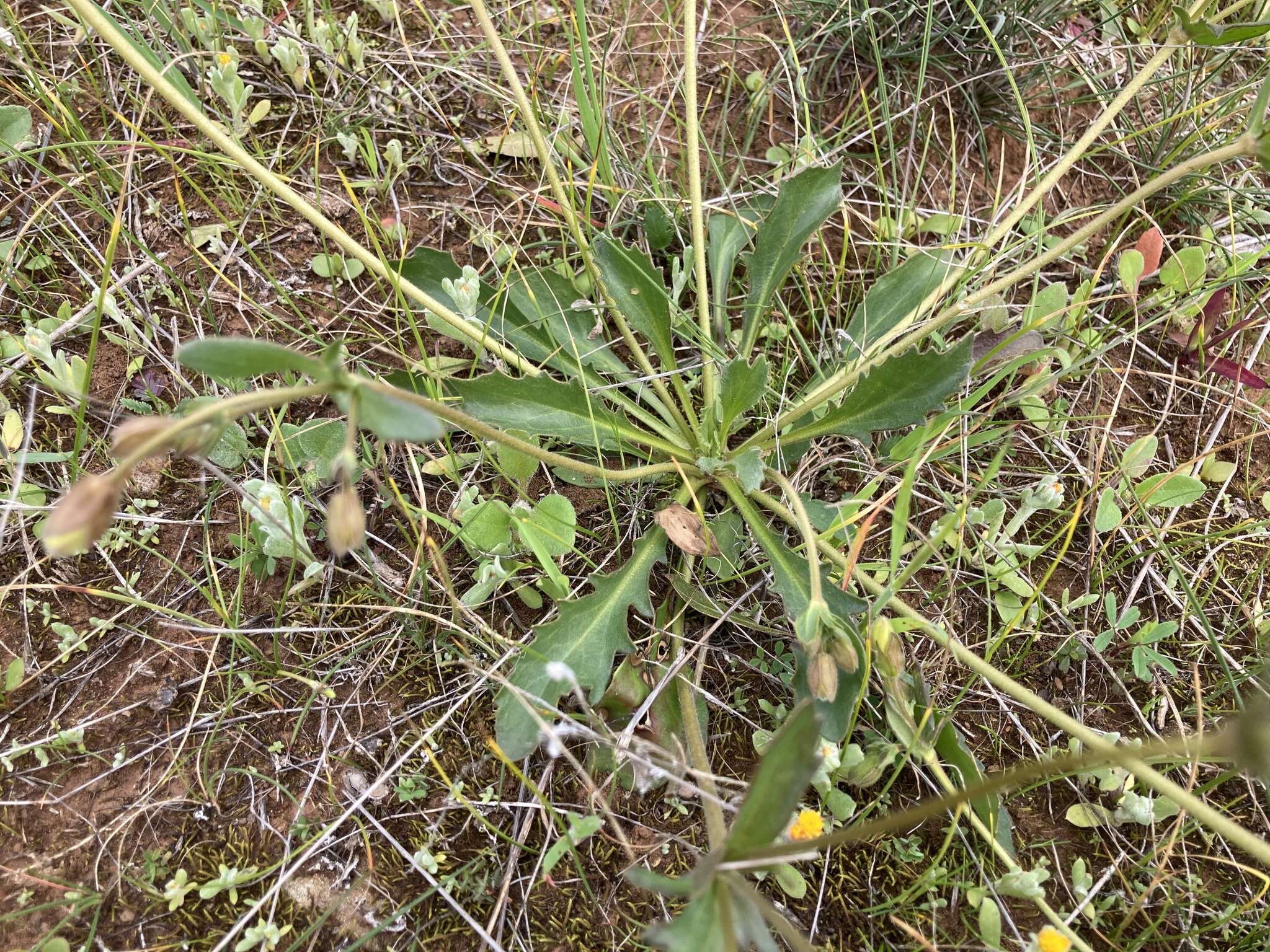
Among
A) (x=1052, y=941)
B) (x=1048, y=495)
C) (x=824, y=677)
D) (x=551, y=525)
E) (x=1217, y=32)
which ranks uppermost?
(x=1217, y=32)

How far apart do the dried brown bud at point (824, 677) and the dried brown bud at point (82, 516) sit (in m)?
1.12

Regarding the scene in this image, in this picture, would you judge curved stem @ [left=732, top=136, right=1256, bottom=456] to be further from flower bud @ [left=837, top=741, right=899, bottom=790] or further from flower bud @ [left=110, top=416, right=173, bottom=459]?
flower bud @ [left=110, top=416, right=173, bottom=459]

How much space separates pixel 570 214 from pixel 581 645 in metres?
0.96

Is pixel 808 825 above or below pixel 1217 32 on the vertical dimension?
below

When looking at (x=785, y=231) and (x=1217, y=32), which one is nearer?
(x=1217, y=32)

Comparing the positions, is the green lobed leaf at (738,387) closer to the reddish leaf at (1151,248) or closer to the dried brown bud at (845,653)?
the dried brown bud at (845,653)

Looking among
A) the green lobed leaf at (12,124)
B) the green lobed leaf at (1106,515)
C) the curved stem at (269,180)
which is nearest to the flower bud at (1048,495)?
the green lobed leaf at (1106,515)

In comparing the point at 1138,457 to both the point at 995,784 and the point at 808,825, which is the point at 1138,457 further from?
the point at 995,784

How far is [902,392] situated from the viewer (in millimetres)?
1837

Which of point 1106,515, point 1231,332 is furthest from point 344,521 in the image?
point 1231,332

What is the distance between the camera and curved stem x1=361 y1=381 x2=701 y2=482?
1.20 meters

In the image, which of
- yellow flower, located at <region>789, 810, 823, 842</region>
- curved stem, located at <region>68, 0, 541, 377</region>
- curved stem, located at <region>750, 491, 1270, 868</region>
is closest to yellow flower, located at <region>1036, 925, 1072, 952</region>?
curved stem, located at <region>750, 491, 1270, 868</region>

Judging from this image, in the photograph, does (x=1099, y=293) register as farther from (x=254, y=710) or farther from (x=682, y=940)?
(x=254, y=710)

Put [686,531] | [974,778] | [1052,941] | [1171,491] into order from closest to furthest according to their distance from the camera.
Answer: [1052,941]
[974,778]
[686,531]
[1171,491]
